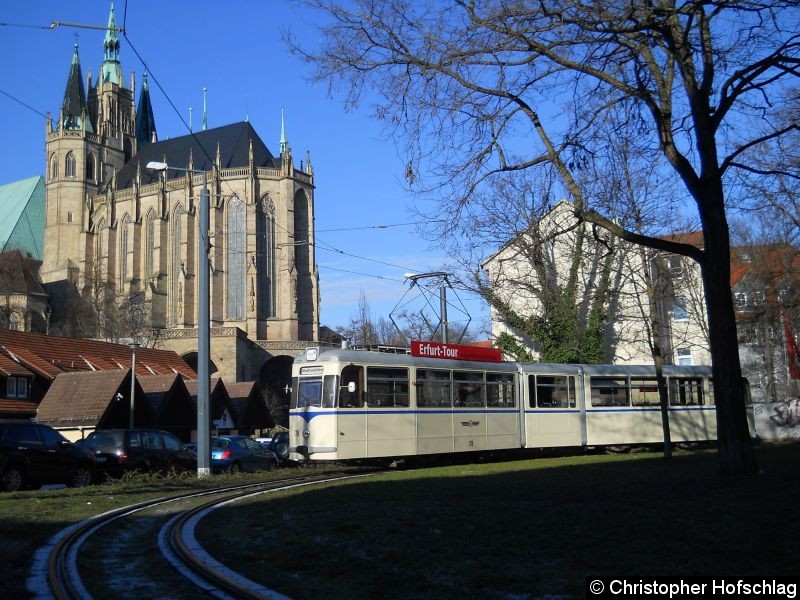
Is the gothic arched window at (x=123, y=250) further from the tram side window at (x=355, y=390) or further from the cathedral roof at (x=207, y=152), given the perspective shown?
the tram side window at (x=355, y=390)

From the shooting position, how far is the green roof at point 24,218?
104375 millimetres

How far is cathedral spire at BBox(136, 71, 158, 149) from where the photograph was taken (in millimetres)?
117500

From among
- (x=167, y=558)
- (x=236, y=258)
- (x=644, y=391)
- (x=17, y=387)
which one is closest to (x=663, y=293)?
(x=644, y=391)

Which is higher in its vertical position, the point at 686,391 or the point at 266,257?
the point at 266,257

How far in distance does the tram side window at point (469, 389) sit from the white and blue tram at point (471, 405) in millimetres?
27

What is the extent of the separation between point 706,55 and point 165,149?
98.7m

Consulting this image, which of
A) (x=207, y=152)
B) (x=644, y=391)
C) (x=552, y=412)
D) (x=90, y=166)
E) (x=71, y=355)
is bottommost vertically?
(x=552, y=412)

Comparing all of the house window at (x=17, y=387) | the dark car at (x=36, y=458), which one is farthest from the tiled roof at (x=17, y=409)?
the dark car at (x=36, y=458)

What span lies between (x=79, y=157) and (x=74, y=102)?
334 inches

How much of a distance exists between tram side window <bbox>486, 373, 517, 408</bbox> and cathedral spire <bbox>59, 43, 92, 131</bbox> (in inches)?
3711

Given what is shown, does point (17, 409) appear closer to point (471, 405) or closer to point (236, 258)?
point (471, 405)

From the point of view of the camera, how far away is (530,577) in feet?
22.3

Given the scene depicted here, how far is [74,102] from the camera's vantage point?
4232 inches

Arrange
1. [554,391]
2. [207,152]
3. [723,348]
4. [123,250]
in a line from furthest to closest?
[123,250] → [207,152] → [554,391] → [723,348]
